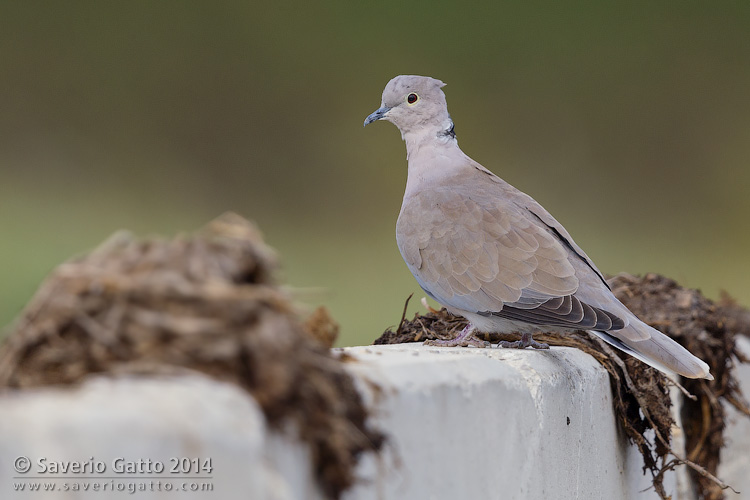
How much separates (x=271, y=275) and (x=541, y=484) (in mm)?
1284

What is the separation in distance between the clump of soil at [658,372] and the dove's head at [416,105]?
98 centimetres

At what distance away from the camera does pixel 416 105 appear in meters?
4.30

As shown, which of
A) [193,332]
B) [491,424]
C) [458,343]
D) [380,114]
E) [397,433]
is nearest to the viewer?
[193,332]

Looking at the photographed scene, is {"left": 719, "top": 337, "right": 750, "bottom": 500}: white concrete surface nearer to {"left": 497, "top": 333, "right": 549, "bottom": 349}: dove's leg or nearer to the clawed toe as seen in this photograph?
{"left": 497, "top": 333, "right": 549, "bottom": 349}: dove's leg

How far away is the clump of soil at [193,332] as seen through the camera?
1.25m

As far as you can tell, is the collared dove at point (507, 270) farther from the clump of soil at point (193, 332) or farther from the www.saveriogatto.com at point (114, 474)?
the www.saveriogatto.com at point (114, 474)

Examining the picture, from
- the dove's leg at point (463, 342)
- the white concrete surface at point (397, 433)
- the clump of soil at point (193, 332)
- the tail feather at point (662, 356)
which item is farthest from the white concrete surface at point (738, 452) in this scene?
the clump of soil at point (193, 332)

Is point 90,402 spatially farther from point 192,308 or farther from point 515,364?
point 515,364

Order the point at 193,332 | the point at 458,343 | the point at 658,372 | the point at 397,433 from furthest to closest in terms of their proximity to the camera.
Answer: the point at 658,372
the point at 458,343
the point at 397,433
the point at 193,332

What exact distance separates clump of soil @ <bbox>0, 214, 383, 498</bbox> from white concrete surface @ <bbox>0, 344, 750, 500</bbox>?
44 mm

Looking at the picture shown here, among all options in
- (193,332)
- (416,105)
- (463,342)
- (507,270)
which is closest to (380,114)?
(416,105)

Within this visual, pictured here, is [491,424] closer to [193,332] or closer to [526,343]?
[193,332]

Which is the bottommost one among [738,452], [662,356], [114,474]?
[114,474]

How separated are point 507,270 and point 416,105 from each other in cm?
129
